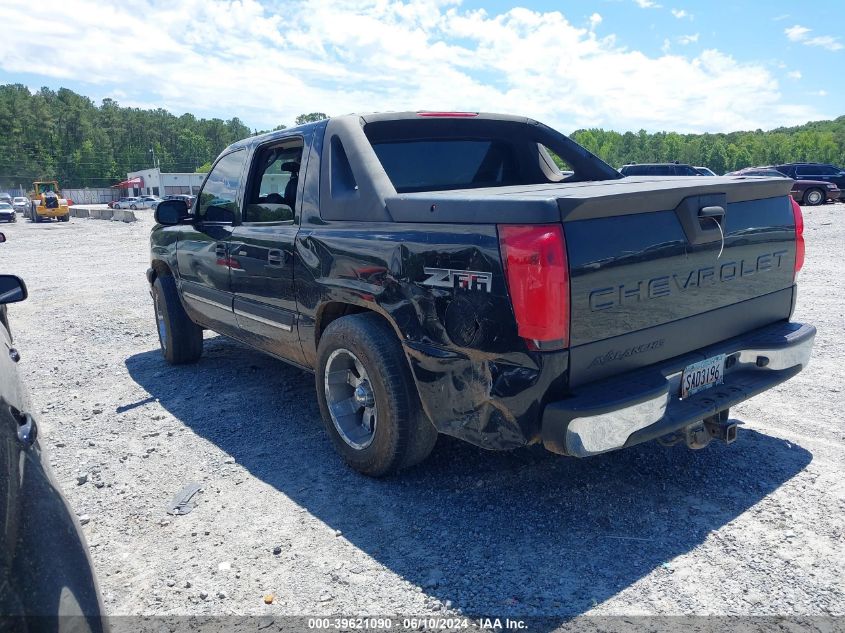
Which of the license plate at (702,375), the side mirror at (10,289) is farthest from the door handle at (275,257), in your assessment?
the license plate at (702,375)

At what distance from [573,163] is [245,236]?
8.28 feet

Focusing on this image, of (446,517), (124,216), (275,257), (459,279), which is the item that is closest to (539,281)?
(459,279)

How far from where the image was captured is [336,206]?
362 centimetres

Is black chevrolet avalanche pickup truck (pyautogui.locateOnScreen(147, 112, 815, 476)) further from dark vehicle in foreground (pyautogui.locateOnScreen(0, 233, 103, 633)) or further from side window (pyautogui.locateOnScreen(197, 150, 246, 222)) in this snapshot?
dark vehicle in foreground (pyautogui.locateOnScreen(0, 233, 103, 633))

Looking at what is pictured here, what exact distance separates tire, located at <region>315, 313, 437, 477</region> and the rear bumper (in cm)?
86

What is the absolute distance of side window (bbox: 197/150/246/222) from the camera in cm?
473

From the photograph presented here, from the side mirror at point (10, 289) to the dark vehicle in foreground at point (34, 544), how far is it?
38.1 inches

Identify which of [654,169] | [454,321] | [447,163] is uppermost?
[654,169]

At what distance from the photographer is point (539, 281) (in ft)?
8.25

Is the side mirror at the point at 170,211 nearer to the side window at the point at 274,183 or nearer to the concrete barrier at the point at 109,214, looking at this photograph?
the side window at the point at 274,183

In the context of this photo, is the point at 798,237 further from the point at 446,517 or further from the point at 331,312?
the point at 331,312

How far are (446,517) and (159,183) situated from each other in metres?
103

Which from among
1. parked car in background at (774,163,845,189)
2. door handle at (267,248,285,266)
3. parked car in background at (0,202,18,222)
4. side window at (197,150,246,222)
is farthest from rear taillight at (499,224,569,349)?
parked car in background at (0,202,18,222)

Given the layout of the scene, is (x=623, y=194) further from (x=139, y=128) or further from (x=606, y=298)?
(x=139, y=128)
